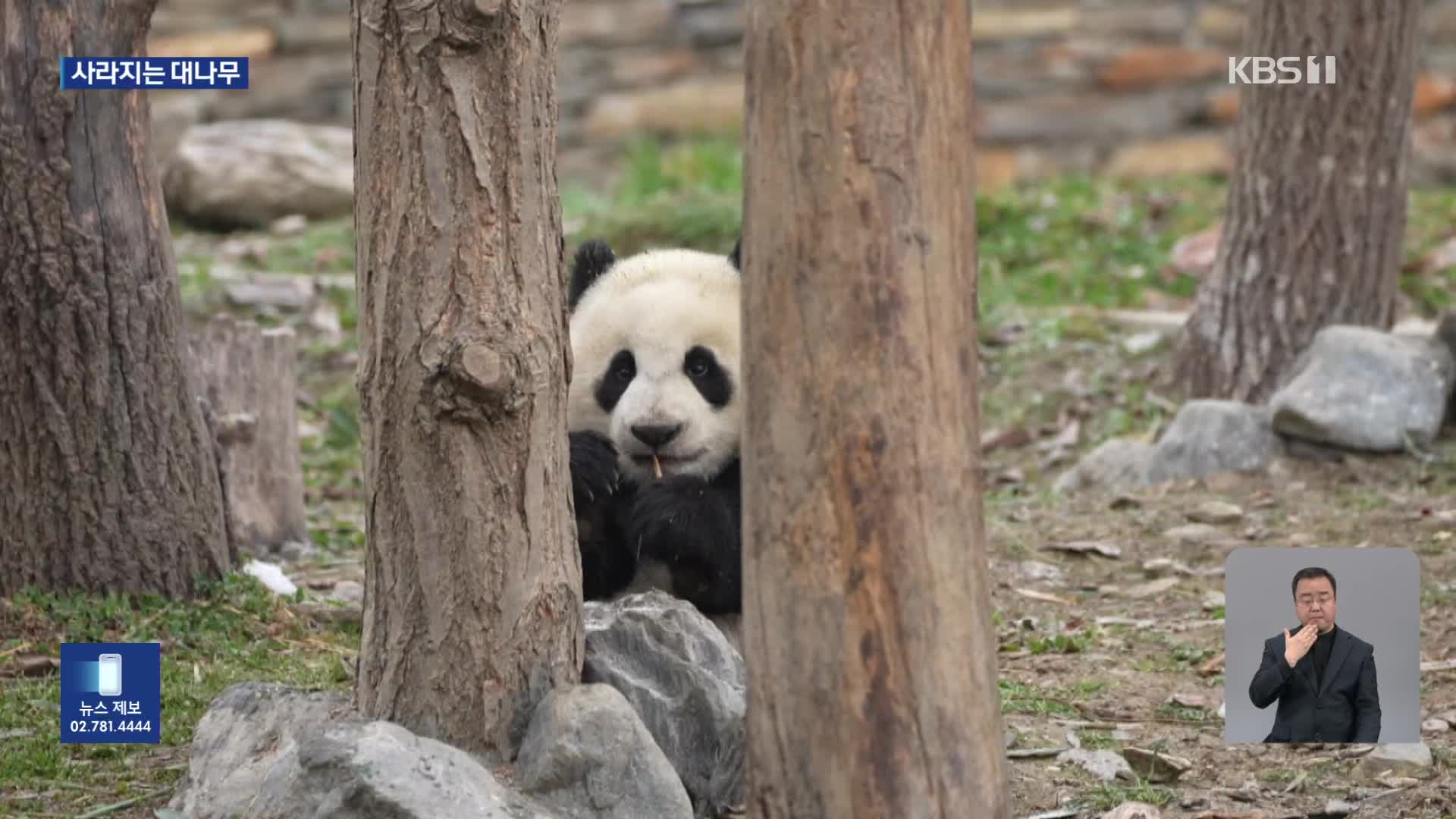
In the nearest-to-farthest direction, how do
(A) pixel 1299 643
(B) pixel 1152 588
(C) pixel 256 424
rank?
(A) pixel 1299 643 → (B) pixel 1152 588 → (C) pixel 256 424

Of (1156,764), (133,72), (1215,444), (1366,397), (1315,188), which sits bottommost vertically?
Answer: (1156,764)

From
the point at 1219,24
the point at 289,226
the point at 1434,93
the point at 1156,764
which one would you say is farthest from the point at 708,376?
the point at 1434,93

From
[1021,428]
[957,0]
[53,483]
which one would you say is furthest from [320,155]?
[957,0]

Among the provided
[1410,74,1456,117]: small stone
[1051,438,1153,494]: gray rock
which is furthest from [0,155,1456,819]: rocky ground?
[1410,74,1456,117]: small stone

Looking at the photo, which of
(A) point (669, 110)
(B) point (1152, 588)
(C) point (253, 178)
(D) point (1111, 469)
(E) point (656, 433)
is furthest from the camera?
(A) point (669, 110)

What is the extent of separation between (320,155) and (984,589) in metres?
7.57

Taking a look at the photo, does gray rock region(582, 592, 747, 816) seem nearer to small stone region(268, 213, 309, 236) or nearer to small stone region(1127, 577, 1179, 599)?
small stone region(1127, 577, 1179, 599)

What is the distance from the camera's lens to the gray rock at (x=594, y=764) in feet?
9.73

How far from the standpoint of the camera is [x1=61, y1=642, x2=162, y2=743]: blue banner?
3652 mm

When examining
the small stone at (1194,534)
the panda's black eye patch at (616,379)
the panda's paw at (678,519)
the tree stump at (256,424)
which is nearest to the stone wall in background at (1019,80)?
the small stone at (1194,534)

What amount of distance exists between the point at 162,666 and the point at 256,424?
154 cm

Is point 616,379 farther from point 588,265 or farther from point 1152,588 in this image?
point 1152,588

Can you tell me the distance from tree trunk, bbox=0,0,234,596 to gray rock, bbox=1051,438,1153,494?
3335 mm

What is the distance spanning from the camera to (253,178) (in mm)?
9336
